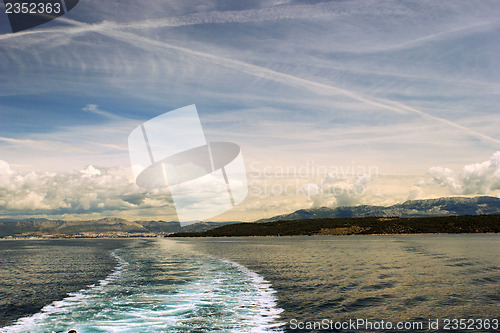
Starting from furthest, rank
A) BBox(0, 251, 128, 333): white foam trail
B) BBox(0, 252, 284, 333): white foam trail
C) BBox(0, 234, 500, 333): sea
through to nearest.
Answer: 1. BBox(0, 251, 128, 333): white foam trail
2. BBox(0, 252, 284, 333): white foam trail
3. BBox(0, 234, 500, 333): sea

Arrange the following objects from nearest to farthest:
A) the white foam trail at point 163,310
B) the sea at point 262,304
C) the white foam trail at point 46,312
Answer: the sea at point 262,304 < the white foam trail at point 163,310 < the white foam trail at point 46,312

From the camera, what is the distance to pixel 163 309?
88.7 ft

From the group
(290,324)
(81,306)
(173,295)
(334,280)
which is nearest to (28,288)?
(81,306)

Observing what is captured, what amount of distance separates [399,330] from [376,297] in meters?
9.76

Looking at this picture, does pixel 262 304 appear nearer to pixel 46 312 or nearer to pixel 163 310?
pixel 163 310

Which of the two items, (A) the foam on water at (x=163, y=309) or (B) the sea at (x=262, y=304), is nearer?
(B) the sea at (x=262, y=304)

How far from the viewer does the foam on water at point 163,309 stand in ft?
72.9

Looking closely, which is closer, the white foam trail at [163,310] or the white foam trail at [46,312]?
the white foam trail at [163,310]

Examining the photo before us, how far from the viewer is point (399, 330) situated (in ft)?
66.9

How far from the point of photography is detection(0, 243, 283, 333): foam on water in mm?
22234

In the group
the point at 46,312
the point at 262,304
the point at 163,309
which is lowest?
the point at 262,304

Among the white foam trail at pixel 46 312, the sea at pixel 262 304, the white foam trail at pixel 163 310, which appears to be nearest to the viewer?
the sea at pixel 262 304

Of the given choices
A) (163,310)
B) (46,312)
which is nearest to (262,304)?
(163,310)

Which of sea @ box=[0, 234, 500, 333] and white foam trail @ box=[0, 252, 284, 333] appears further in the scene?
white foam trail @ box=[0, 252, 284, 333]
